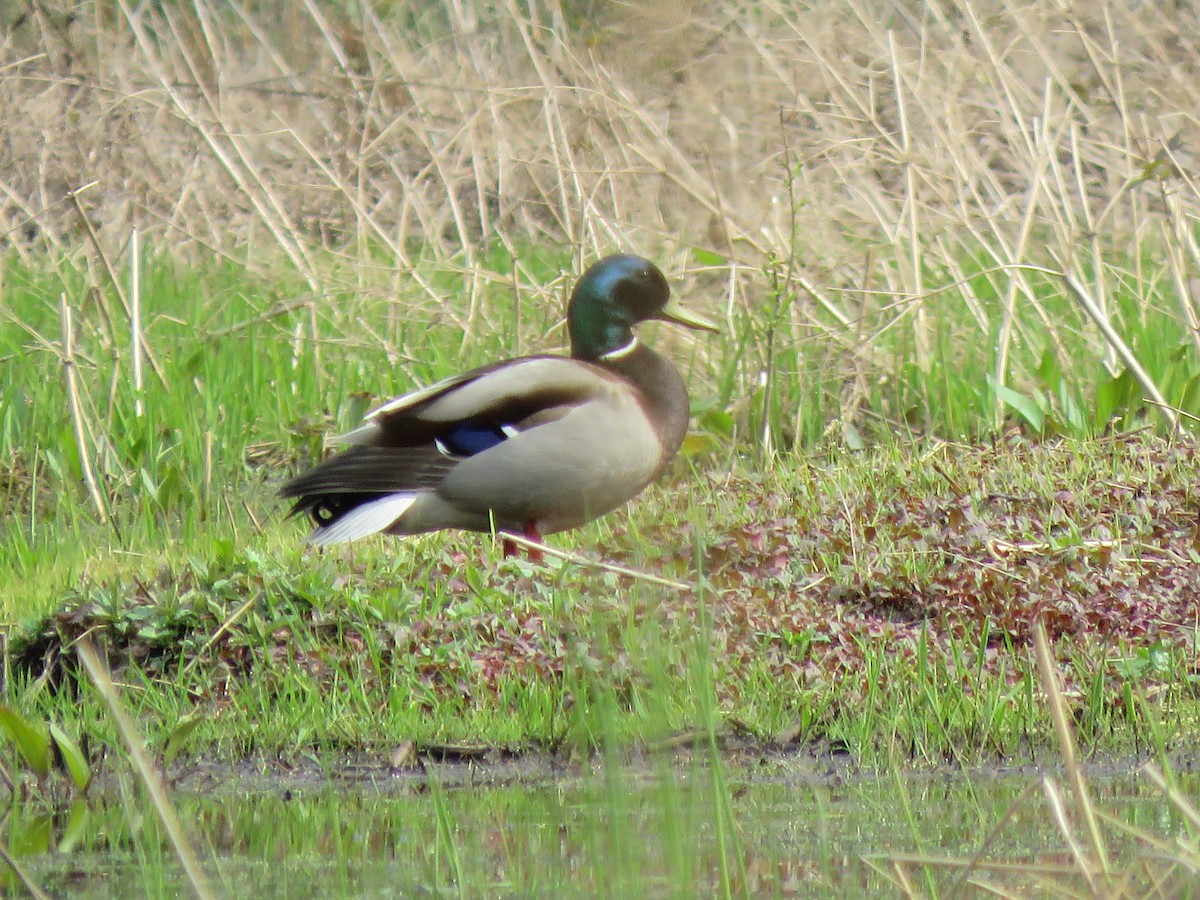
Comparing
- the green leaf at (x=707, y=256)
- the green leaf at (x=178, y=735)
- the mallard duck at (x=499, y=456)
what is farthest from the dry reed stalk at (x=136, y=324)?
the green leaf at (x=178, y=735)

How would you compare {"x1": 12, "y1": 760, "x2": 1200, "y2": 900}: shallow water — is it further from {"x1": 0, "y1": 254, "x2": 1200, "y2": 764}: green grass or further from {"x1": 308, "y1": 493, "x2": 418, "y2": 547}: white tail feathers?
{"x1": 308, "y1": 493, "x2": 418, "y2": 547}: white tail feathers

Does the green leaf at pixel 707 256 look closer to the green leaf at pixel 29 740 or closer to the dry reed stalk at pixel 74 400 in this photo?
the dry reed stalk at pixel 74 400

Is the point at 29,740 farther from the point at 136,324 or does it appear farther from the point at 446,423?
→ the point at 136,324

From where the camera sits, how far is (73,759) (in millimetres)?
3377

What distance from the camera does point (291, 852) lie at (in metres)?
3.02

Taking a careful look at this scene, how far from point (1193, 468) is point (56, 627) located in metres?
3.09

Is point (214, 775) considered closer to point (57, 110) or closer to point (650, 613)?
point (650, 613)

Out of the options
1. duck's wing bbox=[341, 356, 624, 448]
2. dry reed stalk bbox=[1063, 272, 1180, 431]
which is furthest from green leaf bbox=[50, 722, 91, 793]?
dry reed stalk bbox=[1063, 272, 1180, 431]

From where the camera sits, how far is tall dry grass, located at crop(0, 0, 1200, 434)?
6.15 m

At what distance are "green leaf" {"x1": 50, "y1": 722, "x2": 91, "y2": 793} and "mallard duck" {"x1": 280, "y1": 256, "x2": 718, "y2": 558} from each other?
155 centimetres

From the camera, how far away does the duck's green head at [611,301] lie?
5.72m

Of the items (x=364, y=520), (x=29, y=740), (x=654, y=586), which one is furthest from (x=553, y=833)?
(x=364, y=520)

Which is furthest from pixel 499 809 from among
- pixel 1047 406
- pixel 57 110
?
pixel 57 110

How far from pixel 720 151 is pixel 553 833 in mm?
4995
